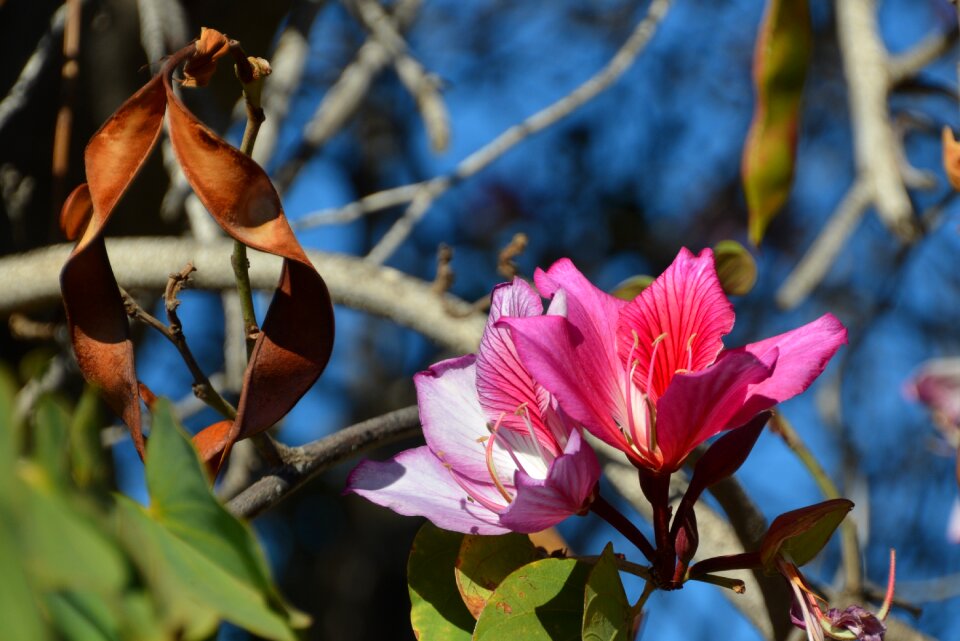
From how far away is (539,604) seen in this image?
527 millimetres

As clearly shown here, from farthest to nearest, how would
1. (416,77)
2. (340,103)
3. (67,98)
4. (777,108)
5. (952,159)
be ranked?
(340,103) < (416,77) < (67,98) < (777,108) < (952,159)

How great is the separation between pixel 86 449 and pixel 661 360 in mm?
342

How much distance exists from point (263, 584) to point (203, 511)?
0.04m

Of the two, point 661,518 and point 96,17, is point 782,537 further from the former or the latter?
point 96,17

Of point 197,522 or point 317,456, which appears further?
point 317,456

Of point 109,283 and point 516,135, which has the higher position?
point 109,283

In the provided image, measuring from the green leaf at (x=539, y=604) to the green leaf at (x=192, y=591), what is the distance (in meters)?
0.19

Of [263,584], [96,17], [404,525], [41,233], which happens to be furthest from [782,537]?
[404,525]

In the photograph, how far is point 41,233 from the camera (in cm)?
143

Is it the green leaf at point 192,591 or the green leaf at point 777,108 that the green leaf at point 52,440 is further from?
the green leaf at point 777,108

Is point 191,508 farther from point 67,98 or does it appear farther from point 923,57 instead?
point 923,57

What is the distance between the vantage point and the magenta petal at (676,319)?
0.60 meters

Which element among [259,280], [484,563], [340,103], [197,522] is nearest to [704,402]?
[484,563]

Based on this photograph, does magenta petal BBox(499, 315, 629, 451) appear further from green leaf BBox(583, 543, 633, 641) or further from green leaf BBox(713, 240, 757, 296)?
green leaf BBox(713, 240, 757, 296)
